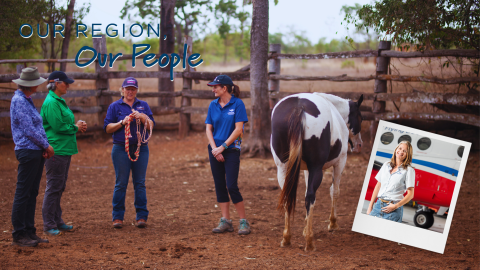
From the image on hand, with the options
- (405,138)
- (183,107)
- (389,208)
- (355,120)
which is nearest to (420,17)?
(355,120)

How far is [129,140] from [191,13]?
56.2 feet

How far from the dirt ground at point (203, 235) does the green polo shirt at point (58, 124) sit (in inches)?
37.4

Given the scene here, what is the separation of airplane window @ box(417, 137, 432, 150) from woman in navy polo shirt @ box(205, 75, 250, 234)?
1746mm

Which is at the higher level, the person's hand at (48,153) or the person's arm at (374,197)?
the person's hand at (48,153)

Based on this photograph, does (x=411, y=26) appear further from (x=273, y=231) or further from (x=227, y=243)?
(x=227, y=243)

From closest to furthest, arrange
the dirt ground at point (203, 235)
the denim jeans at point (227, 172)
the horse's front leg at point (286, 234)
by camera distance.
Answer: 1. the dirt ground at point (203, 235)
2. the horse's front leg at point (286, 234)
3. the denim jeans at point (227, 172)

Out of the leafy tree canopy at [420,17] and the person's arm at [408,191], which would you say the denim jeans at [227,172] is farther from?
the leafy tree canopy at [420,17]

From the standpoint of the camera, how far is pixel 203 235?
429 centimetres

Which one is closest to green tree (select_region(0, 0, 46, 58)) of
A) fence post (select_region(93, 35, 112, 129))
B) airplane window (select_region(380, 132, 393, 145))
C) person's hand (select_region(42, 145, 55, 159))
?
fence post (select_region(93, 35, 112, 129))

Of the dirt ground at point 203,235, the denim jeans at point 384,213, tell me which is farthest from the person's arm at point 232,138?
the denim jeans at point 384,213

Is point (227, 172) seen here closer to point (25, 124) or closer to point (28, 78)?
point (25, 124)

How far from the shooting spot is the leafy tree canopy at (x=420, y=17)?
5367mm

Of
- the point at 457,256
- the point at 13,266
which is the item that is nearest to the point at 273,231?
the point at 457,256

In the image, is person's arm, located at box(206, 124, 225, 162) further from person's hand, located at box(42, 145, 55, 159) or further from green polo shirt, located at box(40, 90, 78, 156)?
person's hand, located at box(42, 145, 55, 159)
